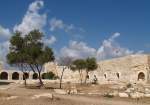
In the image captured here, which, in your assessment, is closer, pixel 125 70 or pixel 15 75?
pixel 125 70

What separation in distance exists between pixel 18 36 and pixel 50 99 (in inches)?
743

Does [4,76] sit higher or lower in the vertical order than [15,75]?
lower

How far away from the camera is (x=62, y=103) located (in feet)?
57.3

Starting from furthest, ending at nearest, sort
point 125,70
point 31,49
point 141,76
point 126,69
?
point 125,70, point 126,69, point 141,76, point 31,49

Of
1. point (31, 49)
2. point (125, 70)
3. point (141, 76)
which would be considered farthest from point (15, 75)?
point (31, 49)

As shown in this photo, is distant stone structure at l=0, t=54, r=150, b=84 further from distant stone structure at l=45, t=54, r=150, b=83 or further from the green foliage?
the green foliage

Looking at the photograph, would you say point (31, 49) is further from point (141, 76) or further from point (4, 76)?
point (4, 76)

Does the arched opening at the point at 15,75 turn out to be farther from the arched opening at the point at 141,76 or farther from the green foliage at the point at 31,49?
the green foliage at the point at 31,49

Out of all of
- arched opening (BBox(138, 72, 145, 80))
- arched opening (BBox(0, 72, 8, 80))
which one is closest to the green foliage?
arched opening (BBox(138, 72, 145, 80))

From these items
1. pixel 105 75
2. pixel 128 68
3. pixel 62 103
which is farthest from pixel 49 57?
pixel 105 75

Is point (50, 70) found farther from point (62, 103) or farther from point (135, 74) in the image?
point (62, 103)

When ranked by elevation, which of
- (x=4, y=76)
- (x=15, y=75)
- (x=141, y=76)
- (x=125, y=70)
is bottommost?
(x=141, y=76)

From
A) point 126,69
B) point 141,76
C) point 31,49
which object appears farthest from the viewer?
point 126,69

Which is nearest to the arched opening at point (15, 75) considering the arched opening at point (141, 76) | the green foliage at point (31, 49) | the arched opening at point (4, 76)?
the arched opening at point (4, 76)
